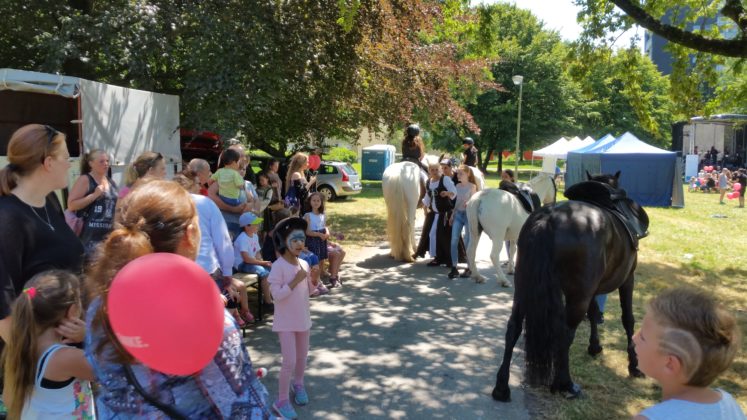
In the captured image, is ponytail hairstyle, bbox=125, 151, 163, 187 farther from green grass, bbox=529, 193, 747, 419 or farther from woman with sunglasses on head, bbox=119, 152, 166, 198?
green grass, bbox=529, 193, 747, 419

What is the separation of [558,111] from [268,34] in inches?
1353

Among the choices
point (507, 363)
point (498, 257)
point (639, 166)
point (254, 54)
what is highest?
point (254, 54)

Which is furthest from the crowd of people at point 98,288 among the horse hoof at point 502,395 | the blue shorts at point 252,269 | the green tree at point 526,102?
the green tree at point 526,102

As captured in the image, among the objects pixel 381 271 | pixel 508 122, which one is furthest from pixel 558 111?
pixel 381 271

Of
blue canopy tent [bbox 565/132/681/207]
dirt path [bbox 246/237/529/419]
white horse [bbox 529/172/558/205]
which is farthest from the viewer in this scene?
blue canopy tent [bbox 565/132/681/207]

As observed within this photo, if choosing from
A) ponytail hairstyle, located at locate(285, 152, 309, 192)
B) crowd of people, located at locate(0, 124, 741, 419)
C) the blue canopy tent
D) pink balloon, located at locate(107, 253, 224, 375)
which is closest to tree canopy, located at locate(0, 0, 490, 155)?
ponytail hairstyle, located at locate(285, 152, 309, 192)

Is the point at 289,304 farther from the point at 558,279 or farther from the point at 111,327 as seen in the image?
the point at 111,327

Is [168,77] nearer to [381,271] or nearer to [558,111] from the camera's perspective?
[381,271]

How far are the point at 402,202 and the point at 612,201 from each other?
4395mm

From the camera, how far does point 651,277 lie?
29.4 feet

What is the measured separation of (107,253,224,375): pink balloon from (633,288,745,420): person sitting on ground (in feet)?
4.05

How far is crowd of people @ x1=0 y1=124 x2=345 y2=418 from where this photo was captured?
1561 millimetres

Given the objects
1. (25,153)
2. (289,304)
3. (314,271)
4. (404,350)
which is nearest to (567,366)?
(404,350)

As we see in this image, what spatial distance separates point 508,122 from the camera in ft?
125
